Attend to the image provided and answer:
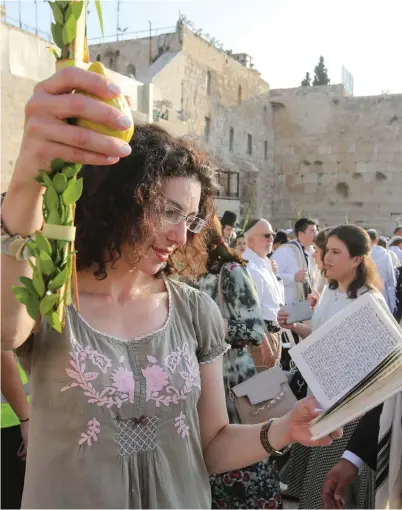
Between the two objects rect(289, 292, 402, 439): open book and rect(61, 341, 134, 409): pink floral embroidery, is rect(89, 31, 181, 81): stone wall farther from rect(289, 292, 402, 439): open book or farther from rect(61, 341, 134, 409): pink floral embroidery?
rect(61, 341, 134, 409): pink floral embroidery

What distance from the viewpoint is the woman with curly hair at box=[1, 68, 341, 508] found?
1.14m

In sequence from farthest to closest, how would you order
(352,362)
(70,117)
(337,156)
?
1. (337,156)
2. (352,362)
3. (70,117)

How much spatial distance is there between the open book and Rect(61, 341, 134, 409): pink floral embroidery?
455 mm

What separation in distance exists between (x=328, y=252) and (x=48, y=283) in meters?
2.69


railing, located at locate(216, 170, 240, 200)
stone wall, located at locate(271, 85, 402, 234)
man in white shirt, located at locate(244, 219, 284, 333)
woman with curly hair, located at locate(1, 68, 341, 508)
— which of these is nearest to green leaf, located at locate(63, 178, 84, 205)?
woman with curly hair, located at locate(1, 68, 341, 508)

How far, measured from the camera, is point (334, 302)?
318 centimetres

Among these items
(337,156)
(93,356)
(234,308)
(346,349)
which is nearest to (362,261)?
(234,308)

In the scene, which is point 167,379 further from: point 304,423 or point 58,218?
point 58,218

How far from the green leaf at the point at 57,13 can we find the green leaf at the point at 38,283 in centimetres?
38

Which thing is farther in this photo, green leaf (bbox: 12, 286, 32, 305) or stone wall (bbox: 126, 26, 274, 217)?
stone wall (bbox: 126, 26, 274, 217)

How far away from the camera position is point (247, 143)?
27.6 meters

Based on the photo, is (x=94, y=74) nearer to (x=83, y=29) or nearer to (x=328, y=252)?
(x=83, y=29)

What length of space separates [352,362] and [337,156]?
28.7 metres

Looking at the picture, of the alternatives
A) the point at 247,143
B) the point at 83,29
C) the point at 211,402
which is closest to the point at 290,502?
the point at 211,402
